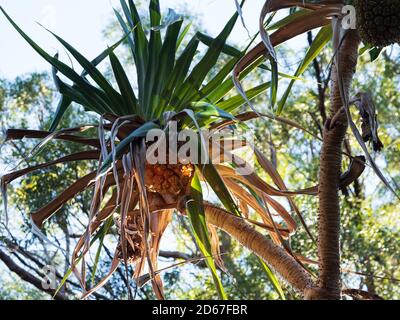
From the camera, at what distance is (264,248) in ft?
5.34

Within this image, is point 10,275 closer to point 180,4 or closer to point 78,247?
point 180,4

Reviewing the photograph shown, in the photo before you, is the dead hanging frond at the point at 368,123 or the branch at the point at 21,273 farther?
the branch at the point at 21,273

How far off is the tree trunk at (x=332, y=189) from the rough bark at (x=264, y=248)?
57mm

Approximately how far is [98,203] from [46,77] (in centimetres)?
425

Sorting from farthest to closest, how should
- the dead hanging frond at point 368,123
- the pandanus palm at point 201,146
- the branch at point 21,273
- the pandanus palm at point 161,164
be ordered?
1. the branch at point 21,273
2. the pandanus palm at point 161,164
3. the pandanus palm at point 201,146
4. the dead hanging frond at point 368,123

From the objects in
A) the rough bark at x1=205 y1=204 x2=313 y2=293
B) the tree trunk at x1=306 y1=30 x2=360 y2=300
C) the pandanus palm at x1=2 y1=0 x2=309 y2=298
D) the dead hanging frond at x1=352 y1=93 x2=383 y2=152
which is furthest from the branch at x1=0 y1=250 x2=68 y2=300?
the dead hanging frond at x1=352 y1=93 x2=383 y2=152

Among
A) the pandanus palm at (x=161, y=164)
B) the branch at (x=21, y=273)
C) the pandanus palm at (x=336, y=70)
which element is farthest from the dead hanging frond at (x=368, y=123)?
the branch at (x=21, y=273)

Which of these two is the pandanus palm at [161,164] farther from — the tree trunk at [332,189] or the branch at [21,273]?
the branch at [21,273]

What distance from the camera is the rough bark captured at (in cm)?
151

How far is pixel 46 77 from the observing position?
559 centimetres

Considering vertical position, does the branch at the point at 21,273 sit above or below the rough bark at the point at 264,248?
above

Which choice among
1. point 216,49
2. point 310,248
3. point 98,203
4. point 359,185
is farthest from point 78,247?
point 359,185

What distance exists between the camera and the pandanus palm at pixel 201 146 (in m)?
1.47
